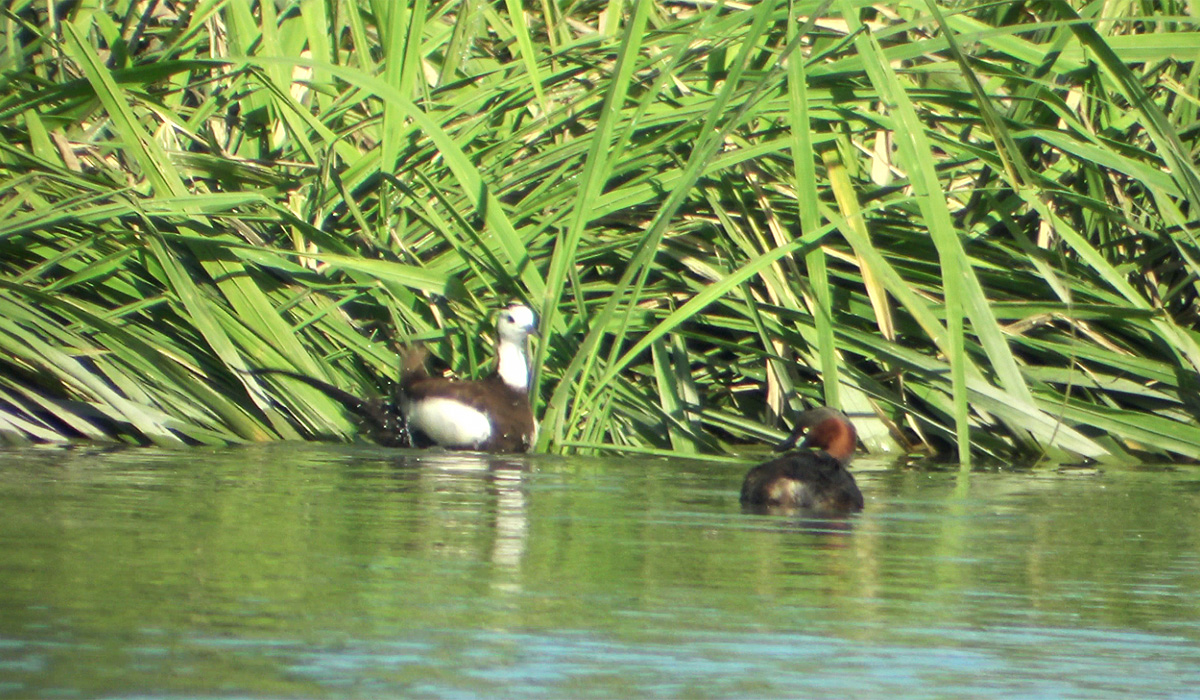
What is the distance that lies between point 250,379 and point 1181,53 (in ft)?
14.5

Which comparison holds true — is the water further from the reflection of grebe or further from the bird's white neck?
the bird's white neck

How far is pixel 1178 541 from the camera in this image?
5242 mm

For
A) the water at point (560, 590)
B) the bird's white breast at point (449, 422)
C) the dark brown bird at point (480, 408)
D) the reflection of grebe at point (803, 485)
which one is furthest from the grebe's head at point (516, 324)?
the reflection of grebe at point (803, 485)

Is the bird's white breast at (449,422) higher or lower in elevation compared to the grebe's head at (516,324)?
lower

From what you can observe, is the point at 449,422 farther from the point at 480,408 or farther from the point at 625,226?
the point at 625,226

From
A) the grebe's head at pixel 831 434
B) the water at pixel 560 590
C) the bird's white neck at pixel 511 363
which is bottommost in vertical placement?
the water at pixel 560 590

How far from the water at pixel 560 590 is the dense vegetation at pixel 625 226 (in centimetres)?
127

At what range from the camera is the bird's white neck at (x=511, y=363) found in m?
8.32

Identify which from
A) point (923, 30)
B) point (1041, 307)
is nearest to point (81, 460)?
point (1041, 307)

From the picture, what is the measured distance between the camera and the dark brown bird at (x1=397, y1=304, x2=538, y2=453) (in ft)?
26.2

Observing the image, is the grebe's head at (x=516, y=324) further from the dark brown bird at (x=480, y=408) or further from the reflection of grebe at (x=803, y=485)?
the reflection of grebe at (x=803, y=485)

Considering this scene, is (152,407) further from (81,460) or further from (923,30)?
(923,30)

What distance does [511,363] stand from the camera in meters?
8.41

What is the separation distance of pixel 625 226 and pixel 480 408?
1.20 metres
